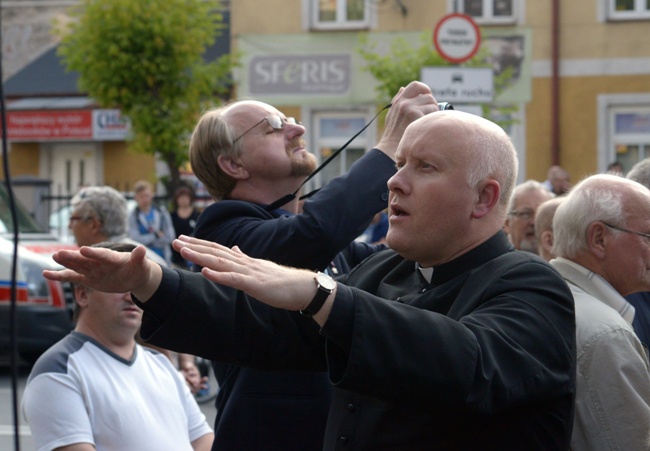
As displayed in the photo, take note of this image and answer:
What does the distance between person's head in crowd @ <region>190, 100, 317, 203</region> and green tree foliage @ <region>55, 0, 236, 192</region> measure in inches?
650

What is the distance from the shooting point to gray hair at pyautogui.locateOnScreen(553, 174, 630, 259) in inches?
140

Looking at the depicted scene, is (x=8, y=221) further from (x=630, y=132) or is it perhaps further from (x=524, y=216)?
(x=630, y=132)

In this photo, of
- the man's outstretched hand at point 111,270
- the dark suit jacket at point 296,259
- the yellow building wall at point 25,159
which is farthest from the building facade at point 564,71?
the man's outstretched hand at point 111,270

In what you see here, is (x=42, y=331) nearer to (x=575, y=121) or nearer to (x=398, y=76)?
(x=398, y=76)

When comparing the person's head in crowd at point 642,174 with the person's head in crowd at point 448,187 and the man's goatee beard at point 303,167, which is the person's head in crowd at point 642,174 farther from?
the person's head in crowd at point 448,187

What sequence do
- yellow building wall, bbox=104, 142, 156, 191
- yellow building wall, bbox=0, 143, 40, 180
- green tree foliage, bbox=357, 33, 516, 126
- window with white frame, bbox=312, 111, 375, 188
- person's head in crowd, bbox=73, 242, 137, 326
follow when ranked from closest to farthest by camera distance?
person's head in crowd, bbox=73, 242, 137, 326 → green tree foliage, bbox=357, 33, 516, 126 → window with white frame, bbox=312, 111, 375, 188 → yellow building wall, bbox=104, 142, 156, 191 → yellow building wall, bbox=0, 143, 40, 180

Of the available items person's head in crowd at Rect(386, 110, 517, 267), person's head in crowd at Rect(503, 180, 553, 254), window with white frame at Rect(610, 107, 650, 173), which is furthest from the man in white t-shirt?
window with white frame at Rect(610, 107, 650, 173)

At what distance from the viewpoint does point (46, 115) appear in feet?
90.0

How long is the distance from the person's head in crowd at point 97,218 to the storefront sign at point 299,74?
A: 54.7 ft

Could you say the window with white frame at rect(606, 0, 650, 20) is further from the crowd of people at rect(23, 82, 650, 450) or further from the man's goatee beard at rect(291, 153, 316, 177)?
the man's goatee beard at rect(291, 153, 316, 177)

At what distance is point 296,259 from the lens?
10.4 feet

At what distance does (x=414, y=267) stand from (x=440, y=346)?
1.88 feet

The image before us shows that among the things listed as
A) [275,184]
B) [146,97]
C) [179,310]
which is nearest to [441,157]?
[179,310]

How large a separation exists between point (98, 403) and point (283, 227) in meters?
1.32
